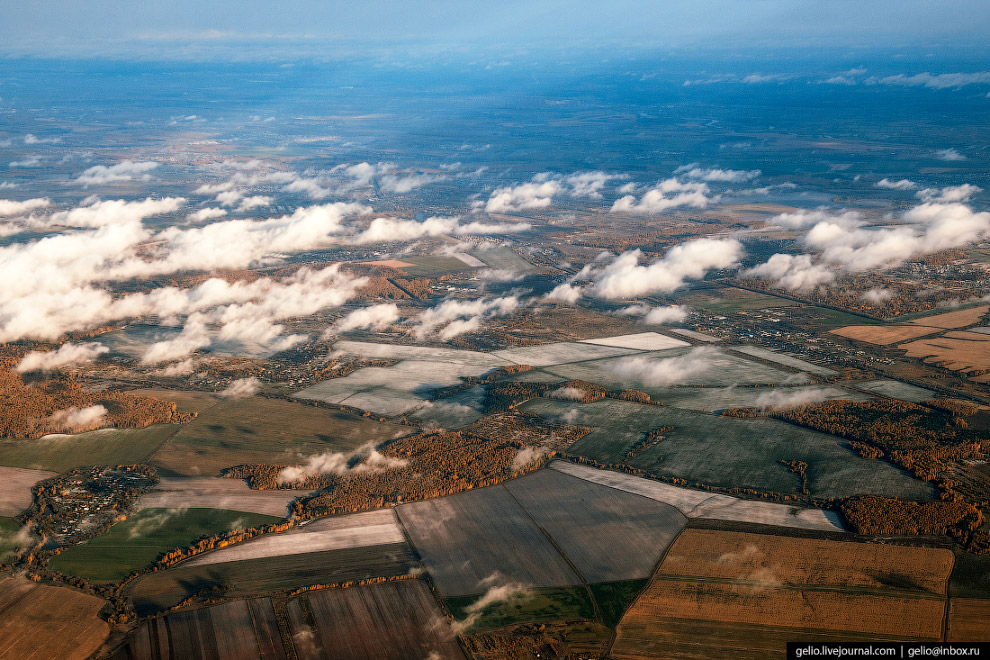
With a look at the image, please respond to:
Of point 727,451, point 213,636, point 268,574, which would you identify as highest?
point 213,636

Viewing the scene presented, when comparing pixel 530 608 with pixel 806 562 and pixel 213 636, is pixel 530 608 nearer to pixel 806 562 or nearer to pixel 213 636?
pixel 806 562

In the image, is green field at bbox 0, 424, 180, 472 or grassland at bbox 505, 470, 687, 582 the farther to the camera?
green field at bbox 0, 424, 180, 472

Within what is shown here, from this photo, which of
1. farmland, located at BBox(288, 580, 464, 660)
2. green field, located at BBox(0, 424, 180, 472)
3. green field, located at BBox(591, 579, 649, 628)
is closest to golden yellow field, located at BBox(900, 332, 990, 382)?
green field, located at BBox(591, 579, 649, 628)

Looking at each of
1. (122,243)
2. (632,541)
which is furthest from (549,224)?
(632,541)

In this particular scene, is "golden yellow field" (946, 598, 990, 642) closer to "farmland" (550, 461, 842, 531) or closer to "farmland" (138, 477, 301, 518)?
"farmland" (550, 461, 842, 531)

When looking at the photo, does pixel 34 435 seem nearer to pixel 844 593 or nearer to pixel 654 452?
pixel 654 452

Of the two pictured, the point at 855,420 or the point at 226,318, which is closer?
the point at 855,420

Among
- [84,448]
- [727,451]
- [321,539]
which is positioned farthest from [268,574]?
[727,451]
